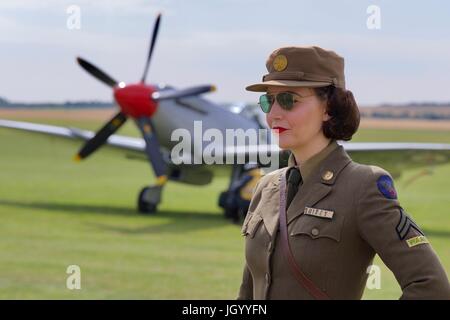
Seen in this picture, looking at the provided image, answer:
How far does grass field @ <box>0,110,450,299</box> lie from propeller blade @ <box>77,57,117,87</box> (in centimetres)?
269

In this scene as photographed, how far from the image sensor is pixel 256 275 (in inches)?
102

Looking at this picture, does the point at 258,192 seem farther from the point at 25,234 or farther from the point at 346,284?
the point at 25,234

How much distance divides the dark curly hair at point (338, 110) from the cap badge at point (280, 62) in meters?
0.12

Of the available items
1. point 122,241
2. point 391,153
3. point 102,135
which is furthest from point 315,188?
point 102,135

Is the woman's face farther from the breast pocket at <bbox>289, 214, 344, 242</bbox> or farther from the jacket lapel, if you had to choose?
the breast pocket at <bbox>289, 214, 344, 242</bbox>

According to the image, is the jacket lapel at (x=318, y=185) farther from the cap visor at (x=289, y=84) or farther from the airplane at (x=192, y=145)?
the airplane at (x=192, y=145)

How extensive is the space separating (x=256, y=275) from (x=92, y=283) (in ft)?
20.5

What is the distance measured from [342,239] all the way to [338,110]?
406 millimetres

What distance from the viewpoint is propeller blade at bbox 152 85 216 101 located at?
17906mm

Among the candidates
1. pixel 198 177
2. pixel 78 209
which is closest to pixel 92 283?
pixel 78 209

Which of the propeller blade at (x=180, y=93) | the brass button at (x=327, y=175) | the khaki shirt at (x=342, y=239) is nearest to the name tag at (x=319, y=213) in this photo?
the khaki shirt at (x=342, y=239)

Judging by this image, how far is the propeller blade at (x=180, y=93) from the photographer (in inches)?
705

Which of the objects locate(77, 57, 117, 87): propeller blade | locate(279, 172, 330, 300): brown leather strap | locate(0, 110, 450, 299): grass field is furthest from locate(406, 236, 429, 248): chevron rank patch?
locate(77, 57, 117, 87): propeller blade

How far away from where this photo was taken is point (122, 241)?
12.4 metres
